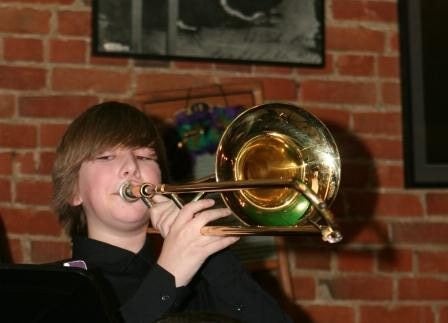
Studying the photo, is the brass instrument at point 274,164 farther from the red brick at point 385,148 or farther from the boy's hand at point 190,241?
the red brick at point 385,148

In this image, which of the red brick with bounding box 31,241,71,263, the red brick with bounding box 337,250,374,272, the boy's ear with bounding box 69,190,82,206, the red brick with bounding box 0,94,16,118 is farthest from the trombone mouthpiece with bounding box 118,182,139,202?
the red brick with bounding box 337,250,374,272

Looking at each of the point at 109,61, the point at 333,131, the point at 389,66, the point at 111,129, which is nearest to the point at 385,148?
the point at 333,131

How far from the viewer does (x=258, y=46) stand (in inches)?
110

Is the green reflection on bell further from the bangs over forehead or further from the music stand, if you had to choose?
the music stand

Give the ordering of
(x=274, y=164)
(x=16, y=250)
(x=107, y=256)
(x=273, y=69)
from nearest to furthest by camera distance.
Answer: (x=274, y=164), (x=107, y=256), (x=16, y=250), (x=273, y=69)

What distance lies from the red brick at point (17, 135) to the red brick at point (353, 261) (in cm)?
118

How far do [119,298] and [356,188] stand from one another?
46.3 inches

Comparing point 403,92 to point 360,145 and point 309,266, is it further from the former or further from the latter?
point 309,266

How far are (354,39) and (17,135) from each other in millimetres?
1303

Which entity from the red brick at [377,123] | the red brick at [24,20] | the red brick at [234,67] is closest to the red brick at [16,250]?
the red brick at [24,20]

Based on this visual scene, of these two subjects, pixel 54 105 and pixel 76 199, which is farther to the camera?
pixel 54 105

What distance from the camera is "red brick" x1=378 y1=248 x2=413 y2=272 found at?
279cm

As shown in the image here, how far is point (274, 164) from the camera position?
185 cm

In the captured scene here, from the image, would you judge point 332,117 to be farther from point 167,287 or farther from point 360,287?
point 167,287
